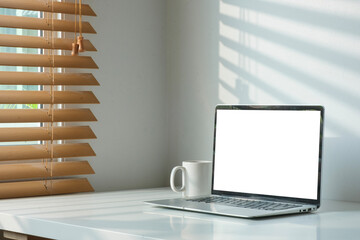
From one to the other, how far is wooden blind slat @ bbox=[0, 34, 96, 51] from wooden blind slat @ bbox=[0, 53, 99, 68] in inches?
1.3

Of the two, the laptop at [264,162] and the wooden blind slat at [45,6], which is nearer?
the laptop at [264,162]

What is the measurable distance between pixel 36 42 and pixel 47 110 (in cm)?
22

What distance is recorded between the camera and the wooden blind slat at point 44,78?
1.79 meters

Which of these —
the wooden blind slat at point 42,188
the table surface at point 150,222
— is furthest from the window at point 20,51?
the table surface at point 150,222

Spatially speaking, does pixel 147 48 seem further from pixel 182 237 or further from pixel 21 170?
pixel 182 237

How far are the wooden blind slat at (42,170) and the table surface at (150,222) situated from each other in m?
0.13

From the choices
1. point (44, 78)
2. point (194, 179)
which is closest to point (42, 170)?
point (44, 78)

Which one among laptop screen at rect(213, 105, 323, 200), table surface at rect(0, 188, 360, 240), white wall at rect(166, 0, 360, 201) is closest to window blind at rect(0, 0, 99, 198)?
table surface at rect(0, 188, 360, 240)

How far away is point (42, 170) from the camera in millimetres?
1853

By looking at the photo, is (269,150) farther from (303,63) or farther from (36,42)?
(36,42)

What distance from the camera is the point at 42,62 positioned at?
1.83 m

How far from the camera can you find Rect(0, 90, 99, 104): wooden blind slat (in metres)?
1.80

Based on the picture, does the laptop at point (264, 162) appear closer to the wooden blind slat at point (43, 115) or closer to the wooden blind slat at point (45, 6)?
the wooden blind slat at point (43, 115)

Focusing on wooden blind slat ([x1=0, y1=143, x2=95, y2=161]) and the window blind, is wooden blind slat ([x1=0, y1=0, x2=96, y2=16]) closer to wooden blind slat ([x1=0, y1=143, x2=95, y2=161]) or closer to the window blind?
the window blind
